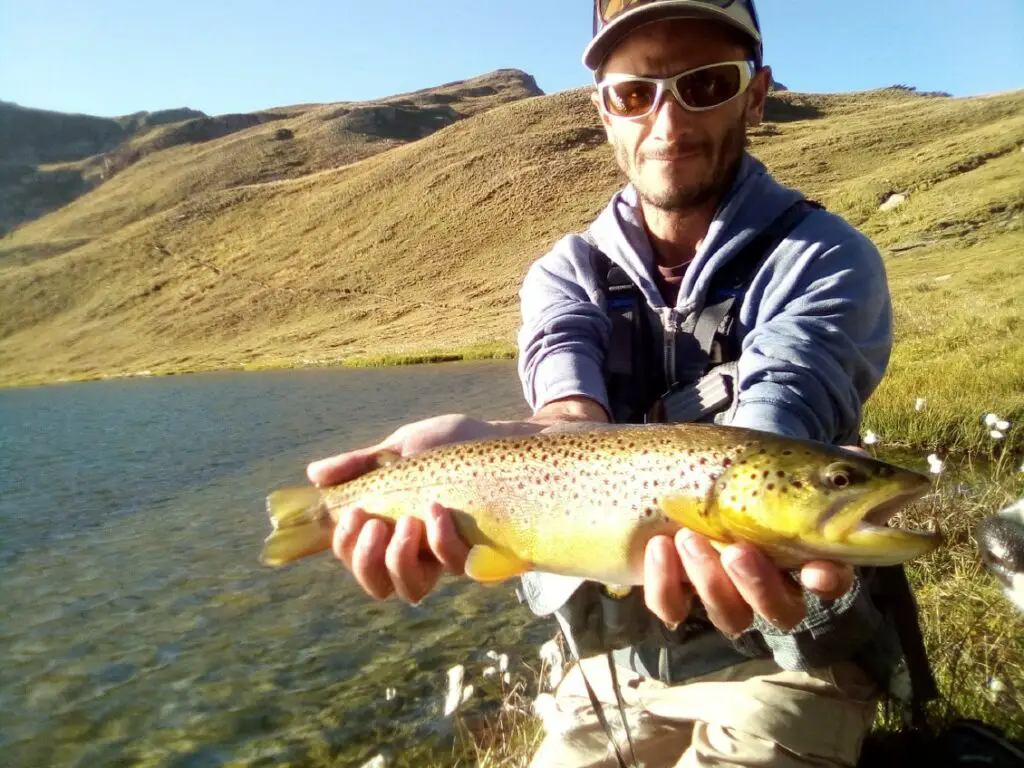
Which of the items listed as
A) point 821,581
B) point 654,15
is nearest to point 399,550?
point 821,581

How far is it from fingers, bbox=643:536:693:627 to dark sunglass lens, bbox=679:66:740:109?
1.95 meters

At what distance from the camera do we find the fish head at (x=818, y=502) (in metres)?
2.00

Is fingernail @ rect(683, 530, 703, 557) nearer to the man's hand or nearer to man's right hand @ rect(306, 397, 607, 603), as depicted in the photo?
the man's hand

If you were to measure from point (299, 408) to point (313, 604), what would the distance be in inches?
527

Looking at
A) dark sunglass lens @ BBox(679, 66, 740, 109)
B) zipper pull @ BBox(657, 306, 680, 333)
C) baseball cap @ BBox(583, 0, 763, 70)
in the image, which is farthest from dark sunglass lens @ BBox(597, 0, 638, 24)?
zipper pull @ BBox(657, 306, 680, 333)

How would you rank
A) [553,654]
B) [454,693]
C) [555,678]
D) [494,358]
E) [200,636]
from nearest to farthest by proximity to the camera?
[555,678] < [553,654] < [454,693] < [200,636] < [494,358]

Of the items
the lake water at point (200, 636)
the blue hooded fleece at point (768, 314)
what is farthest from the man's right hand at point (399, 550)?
the lake water at point (200, 636)

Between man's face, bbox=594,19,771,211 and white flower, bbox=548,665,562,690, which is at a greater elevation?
man's face, bbox=594,19,771,211

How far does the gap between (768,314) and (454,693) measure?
9.77 ft

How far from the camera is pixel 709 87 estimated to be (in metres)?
3.36

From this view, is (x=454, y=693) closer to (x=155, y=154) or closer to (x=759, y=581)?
(x=759, y=581)

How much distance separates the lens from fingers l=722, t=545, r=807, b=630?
2.09 meters

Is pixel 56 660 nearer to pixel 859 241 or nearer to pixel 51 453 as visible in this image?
pixel 859 241

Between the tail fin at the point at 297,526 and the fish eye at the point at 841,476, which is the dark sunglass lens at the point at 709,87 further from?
the tail fin at the point at 297,526
